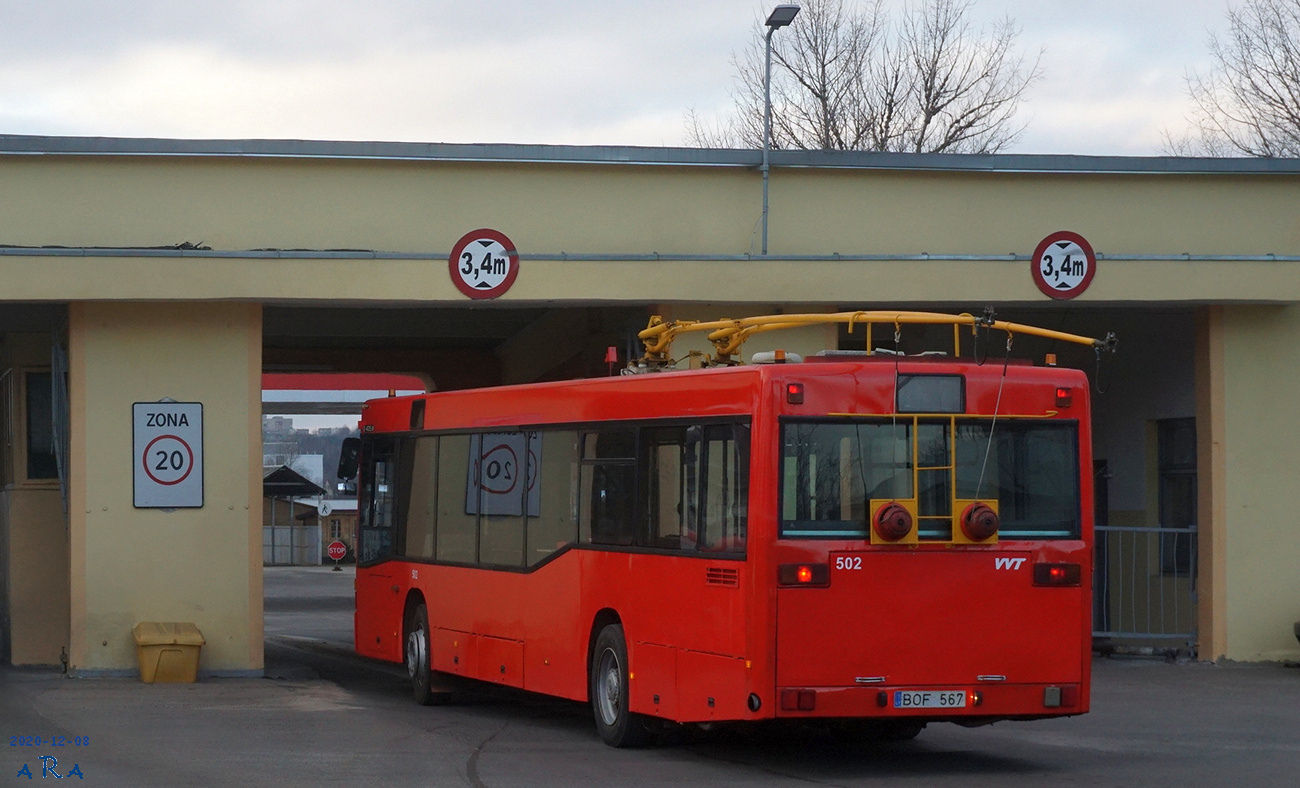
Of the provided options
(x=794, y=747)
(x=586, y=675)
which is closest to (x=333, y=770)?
(x=586, y=675)

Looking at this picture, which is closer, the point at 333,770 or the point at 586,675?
the point at 333,770

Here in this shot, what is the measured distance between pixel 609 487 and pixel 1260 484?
30.2 ft

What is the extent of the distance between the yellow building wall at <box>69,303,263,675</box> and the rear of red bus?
8399 mm

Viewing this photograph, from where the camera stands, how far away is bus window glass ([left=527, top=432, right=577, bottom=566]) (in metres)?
13.6

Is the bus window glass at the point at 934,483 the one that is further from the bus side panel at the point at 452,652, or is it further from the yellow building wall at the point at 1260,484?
the yellow building wall at the point at 1260,484

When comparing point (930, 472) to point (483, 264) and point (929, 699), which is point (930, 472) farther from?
point (483, 264)

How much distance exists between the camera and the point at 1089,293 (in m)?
18.3

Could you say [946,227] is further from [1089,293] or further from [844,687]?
[844,687]

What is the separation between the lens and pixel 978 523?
36.2 ft

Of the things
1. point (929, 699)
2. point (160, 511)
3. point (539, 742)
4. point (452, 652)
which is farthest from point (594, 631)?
point (160, 511)

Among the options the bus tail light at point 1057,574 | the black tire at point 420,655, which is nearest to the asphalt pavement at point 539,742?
the black tire at point 420,655

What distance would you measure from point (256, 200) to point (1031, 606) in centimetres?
949

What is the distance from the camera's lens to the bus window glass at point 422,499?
16.5 meters

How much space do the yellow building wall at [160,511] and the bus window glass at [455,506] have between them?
2.47 m
